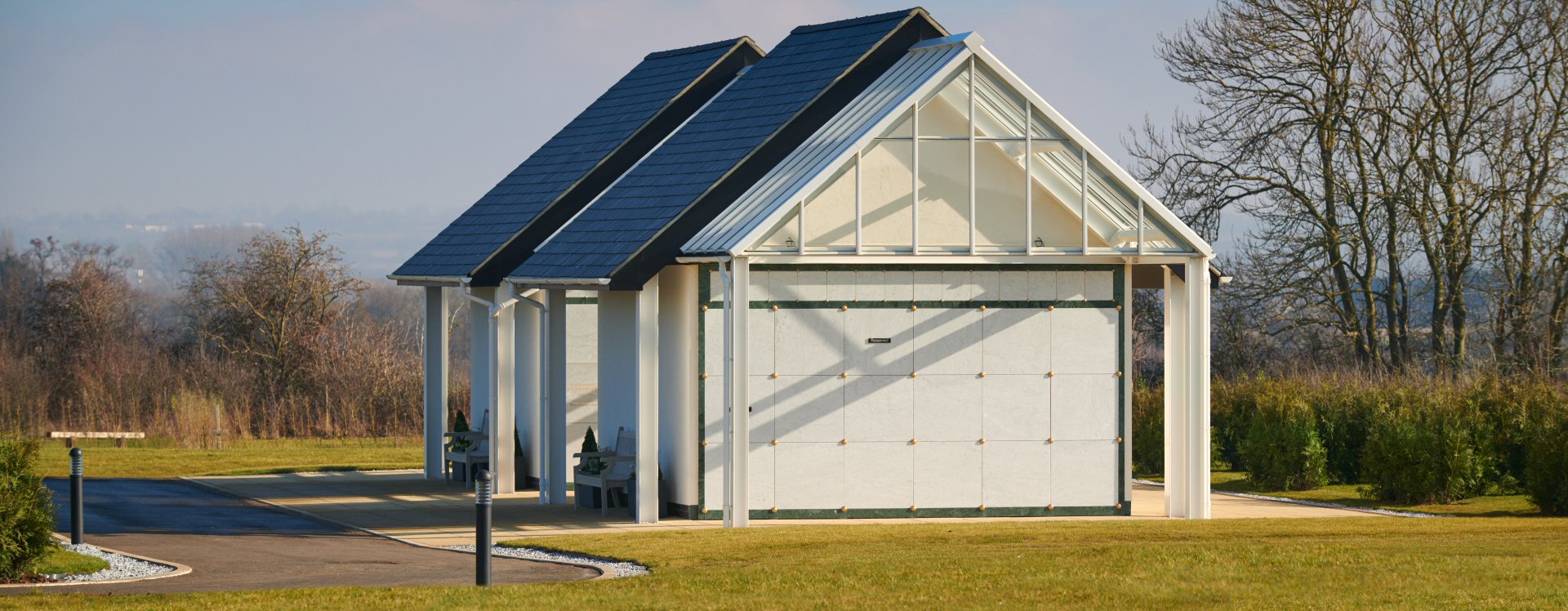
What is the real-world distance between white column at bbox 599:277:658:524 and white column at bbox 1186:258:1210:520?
5860mm

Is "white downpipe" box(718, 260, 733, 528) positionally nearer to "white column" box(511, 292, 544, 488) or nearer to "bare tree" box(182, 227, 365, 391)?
"white column" box(511, 292, 544, 488)

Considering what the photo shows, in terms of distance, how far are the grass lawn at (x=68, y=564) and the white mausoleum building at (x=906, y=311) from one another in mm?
5903

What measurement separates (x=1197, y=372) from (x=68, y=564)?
38.3 ft

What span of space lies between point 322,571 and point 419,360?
27.3 metres

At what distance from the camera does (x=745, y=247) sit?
19.1 m

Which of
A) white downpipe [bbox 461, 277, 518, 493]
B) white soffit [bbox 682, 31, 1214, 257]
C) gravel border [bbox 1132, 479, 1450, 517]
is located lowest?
gravel border [bbox 1132, 479, 1450, 517]

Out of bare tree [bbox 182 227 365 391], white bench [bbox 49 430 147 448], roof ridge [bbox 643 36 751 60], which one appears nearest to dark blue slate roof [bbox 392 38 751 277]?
roof ridge [bbox 643 36 751 60]

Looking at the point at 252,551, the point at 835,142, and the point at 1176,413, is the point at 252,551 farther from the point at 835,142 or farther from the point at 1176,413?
the point at 1176,413

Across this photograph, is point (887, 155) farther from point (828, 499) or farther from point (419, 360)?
point (419, 360)

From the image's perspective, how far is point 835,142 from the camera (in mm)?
20391

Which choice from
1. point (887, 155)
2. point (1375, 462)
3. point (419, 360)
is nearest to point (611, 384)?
point (887, 155)

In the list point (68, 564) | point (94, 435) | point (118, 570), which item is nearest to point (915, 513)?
point (118, 570)

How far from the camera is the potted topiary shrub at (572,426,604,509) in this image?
2141cm

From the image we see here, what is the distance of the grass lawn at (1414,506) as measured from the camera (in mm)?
21594
